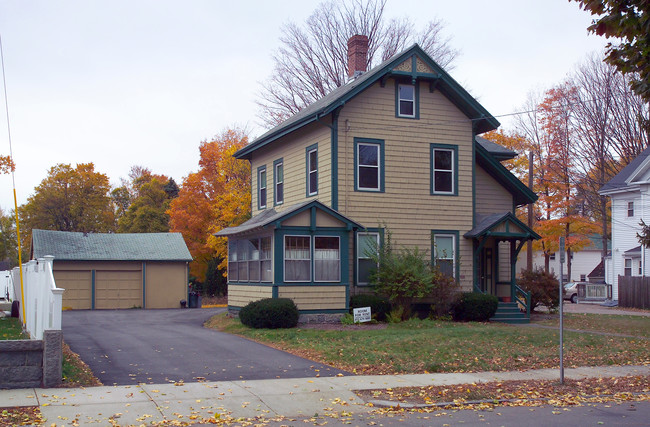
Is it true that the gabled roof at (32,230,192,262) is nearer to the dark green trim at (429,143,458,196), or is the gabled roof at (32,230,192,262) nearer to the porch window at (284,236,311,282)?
the porch window at (284,236,311,282)

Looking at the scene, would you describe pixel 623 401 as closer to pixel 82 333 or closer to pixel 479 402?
pixel 479 402

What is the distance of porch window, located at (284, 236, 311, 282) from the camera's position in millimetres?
21344

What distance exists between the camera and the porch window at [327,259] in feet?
71.0

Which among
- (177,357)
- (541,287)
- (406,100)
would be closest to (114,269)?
(406,100)

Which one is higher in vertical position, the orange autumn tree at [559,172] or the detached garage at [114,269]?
the orange autumn tree at [559,172]

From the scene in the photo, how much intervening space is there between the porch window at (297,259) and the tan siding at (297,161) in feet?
6.39

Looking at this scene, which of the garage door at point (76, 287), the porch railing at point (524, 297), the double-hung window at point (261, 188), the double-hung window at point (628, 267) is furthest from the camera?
the double-hung window at point (628, 267)

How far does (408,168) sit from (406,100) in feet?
7.86

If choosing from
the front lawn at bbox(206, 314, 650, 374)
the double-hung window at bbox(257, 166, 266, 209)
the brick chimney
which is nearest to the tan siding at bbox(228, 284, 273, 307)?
the front lawn at bbox(206, 314, 650, 374)

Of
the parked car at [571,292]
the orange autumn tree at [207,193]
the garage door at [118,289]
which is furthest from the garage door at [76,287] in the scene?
the parked car at [571,292]

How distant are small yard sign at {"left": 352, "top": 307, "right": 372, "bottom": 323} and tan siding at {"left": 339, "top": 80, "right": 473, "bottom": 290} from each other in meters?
3.06

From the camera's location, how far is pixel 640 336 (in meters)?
19.7

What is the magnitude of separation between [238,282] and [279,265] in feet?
12.3

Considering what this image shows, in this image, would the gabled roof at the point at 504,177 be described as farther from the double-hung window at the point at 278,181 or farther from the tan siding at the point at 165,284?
the tan siding at the point at 165,284
